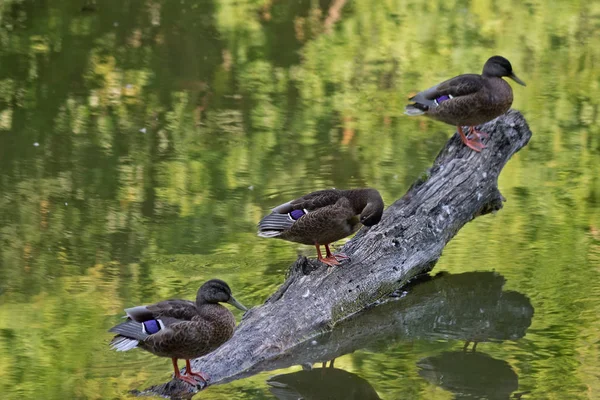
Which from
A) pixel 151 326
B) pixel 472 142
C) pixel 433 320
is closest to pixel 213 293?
pixel 151 326

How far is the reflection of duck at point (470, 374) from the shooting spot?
20.4ft

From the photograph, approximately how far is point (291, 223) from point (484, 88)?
89.9 inches

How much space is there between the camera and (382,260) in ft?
24.0

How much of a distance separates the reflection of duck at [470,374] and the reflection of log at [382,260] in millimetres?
772

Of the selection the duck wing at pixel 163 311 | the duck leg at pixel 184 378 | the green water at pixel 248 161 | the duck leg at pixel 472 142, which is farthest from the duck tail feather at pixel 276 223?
the duck leg at pixel 472 142

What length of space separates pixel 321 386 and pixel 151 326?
1242 mm

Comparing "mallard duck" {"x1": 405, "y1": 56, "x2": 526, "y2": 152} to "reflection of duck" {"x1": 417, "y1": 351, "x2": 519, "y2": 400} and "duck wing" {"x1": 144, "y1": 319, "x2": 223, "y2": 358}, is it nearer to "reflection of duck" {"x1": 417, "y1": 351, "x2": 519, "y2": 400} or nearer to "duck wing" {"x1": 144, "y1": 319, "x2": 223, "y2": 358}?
A: "reflection of duck" {"x1": 417, "y1": 351, "x2": 519, "y2": 400}

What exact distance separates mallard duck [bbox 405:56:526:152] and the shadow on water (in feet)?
4.02

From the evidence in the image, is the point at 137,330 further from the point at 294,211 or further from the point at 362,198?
the point at 362,198

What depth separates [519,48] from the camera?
13797 mm

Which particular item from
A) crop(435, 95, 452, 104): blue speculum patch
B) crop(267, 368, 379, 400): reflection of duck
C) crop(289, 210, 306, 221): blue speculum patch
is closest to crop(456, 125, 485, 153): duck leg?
crop(435, 95, 452, 104): blue speculum patch

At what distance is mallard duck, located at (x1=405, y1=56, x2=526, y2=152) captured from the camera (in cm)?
827

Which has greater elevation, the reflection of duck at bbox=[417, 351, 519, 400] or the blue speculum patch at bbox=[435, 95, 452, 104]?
the blue speculum patch at bbox=[435, 95, 452, 104]

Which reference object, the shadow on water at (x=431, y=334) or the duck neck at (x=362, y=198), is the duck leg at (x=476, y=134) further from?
the duck neck at (x=362, y=198)
